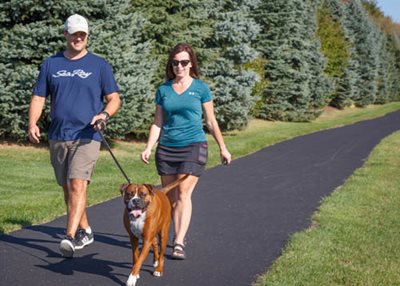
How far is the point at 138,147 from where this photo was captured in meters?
17.6

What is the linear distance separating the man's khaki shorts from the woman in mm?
528

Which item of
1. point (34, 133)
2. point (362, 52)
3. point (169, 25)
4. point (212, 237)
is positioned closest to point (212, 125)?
point (212, 237)

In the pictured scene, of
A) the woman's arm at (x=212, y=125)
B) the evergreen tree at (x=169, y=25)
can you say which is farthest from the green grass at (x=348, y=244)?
the evergreen tree at (x=169, y=25)

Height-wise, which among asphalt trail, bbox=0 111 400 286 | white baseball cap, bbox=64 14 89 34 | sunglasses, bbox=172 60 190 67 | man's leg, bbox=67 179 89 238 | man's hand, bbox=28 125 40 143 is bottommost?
asphalt trail, bbox=0 111 400 286

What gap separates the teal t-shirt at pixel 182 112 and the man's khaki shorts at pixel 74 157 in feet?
2.38

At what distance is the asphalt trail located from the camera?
211 inches

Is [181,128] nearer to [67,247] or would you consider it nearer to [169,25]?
[67,247]

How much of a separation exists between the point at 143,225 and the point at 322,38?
37.3 m

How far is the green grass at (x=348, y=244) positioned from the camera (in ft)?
17.7

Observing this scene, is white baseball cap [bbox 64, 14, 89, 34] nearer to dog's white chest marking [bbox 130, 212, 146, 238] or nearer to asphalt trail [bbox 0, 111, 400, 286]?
dog's white chest marking [bbox 130, 212, 146, 238]

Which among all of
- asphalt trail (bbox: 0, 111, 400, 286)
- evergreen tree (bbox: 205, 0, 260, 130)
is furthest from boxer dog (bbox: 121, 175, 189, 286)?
evergreen tree (bbox: 205, 0, 260, 130)

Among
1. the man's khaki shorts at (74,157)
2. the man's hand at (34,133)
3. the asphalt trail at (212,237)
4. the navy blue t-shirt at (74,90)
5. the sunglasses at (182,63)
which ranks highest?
the sunglasses at (182,63)

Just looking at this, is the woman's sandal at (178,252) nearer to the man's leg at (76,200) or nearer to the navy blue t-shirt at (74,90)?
the man's leg at (76,200)

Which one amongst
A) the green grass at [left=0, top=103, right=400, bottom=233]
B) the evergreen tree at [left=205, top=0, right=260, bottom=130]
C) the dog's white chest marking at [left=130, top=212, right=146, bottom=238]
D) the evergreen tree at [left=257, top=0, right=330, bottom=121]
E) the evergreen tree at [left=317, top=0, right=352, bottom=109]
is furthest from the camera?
the evergreen tree at [left=317, top=0, right=352, bottom=109]
